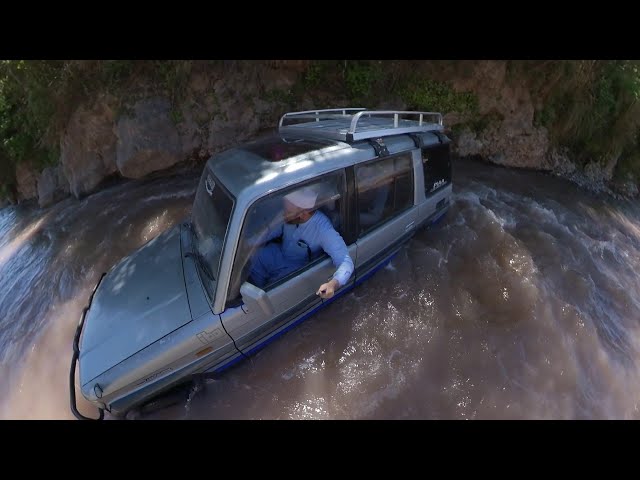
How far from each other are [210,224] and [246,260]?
1.80 feet

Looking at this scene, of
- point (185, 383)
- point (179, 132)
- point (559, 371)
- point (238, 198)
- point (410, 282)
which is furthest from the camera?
point (179, 132)

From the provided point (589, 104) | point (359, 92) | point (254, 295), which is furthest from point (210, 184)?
point (589, 104)

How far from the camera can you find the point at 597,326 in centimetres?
351

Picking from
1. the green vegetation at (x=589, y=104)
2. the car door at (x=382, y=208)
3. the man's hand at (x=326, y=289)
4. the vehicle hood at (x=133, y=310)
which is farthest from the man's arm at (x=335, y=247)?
the green vegetation at (x=589, y=104)

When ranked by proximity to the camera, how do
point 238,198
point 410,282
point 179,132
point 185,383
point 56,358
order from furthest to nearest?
point 179,132, point 410,282, point 56,358, point 185,383, point 238,198

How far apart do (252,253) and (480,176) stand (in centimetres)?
524

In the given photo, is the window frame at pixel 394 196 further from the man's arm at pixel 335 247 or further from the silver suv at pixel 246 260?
the man's arm at pixel 335 247

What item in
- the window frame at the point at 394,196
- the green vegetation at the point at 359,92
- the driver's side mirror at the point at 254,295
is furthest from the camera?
the green vegetation at the point at 359,92

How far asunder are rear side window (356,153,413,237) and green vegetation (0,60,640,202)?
126 inches

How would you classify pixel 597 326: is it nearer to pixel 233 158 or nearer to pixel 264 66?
pixel 233 158

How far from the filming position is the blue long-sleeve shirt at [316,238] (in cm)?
291

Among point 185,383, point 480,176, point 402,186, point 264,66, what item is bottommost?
point 480,176

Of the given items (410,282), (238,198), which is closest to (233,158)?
(238,198)

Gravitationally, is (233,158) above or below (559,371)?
above
